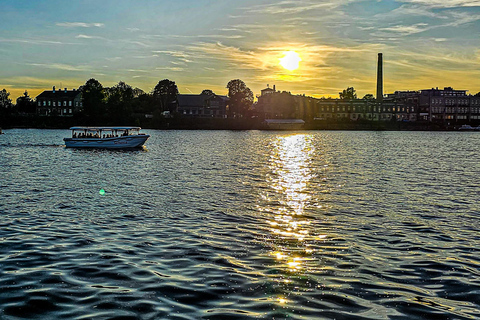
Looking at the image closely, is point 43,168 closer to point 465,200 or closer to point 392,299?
point 465,200

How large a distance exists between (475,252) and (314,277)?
6503 mm

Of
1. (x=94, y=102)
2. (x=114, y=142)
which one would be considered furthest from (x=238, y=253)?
(x=94, y=102)

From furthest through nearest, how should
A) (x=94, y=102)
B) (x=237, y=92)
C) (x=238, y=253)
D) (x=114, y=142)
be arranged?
(x=237, y=92), (x=94, y=102), (x=114, y=142), (x=238, y=253)

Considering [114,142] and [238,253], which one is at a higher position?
[114,142]

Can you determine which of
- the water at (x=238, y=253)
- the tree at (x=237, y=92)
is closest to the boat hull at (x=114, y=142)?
the water at (x=238, y=253)

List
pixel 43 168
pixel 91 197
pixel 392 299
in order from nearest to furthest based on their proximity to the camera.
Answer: pixel 392 299 < pixel 91 197 < pixel 43 168

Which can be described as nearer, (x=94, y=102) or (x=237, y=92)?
(x=94, y=102)

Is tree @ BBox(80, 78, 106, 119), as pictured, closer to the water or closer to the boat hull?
the boat hull

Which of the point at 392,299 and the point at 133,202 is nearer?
the point at 392,299

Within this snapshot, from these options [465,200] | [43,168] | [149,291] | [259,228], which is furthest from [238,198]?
[43,168]

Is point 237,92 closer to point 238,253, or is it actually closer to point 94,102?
point 94,102

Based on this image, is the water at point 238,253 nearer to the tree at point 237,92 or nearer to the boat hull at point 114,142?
the boat hull at point 114,142

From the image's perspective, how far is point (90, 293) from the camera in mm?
11328

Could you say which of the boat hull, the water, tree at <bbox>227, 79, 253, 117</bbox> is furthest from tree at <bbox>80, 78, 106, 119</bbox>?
the water
